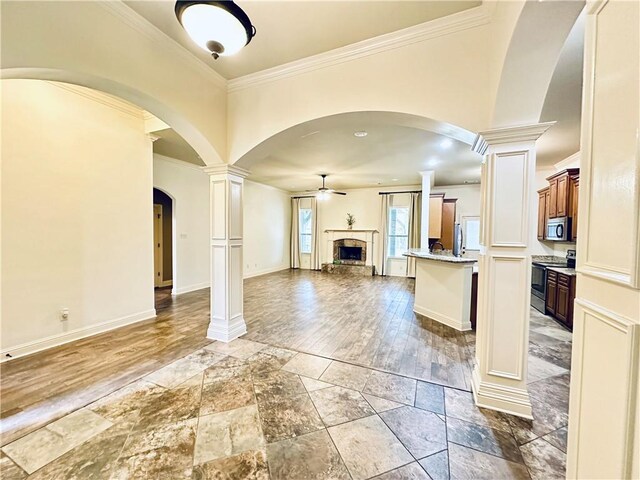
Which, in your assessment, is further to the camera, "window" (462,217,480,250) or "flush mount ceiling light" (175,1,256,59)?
"window" (462,217,480,250)

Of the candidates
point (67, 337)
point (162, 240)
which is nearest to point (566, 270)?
point (67, 337)

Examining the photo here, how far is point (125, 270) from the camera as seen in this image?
3904 millimetres

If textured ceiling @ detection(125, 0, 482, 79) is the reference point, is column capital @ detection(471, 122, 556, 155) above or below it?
below

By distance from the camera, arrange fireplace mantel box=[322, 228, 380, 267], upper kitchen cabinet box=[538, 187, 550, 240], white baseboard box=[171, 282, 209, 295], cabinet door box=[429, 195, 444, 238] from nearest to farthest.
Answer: upper kitchen cabinet box=[538, 187, 550, 240], white baseboard box=[171, 282, 209, 295], cabinet door box=[429, 195, 444, 238], fireplace mantel box=[322, 228, 380, 267]

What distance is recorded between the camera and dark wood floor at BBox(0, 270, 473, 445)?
87.0 inches

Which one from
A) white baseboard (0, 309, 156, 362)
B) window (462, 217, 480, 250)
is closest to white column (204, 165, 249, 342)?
white baseboard (0, 309, 156, 362)

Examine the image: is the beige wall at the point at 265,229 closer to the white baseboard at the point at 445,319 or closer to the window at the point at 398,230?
the window at the point at 398,230

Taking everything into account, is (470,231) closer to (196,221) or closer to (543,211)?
(543,211)

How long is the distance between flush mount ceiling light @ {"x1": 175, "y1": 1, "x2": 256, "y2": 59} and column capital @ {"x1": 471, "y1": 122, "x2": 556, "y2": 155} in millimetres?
1886

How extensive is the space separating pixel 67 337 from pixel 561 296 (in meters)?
7.11

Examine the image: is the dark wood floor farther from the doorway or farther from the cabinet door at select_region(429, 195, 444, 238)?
the cabinet door at select_region(429, 195, 444, 238)

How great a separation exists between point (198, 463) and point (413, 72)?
3.40 meters

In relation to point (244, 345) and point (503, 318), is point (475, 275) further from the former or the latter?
point (244, 345)

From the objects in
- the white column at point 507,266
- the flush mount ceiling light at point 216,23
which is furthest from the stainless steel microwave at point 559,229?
the flush mount ceiling light at point 216,23
